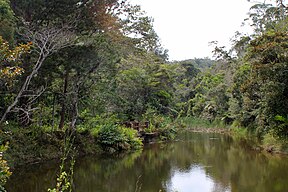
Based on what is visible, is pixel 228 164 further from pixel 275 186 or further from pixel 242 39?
pixel 242 39

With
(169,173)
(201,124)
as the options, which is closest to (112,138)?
(169,173)

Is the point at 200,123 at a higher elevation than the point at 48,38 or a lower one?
lower

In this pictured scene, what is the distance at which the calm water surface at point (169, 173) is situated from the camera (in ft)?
29.3

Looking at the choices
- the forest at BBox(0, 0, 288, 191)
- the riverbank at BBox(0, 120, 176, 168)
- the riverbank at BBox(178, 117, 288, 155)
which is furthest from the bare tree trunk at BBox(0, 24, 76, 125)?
the riverbank at BBox(178, 117, 288, 155)

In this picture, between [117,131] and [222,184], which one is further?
[117,131]

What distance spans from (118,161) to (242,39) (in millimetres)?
17571

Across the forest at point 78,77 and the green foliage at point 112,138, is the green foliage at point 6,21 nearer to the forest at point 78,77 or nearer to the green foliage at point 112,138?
the forest at point 78,77

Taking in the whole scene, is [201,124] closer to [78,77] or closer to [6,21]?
[78,77]

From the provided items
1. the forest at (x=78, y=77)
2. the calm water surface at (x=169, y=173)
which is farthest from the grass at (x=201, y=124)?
the calm water surface at (x=169, y=173)

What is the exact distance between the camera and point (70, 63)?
13.0 metres

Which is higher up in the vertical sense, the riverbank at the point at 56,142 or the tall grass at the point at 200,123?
the tall grass at the point at 200,123

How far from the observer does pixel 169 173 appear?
433 inches

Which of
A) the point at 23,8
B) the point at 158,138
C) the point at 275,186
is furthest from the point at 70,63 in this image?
the point at 158,138

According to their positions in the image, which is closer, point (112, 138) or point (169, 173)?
point (169, 173)
